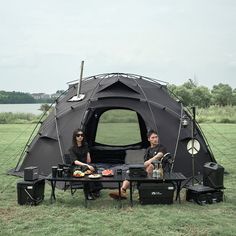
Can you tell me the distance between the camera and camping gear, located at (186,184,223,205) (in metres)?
6.11

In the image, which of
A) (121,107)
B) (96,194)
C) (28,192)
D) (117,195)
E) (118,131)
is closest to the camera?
(28,192)

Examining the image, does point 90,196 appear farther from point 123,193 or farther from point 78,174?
point 78,174

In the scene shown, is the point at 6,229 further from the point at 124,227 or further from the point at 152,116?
the point at 152,116

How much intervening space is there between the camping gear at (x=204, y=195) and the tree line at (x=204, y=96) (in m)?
32.5

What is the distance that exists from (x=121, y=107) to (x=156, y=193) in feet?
8.43

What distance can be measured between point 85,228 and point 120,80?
403cm

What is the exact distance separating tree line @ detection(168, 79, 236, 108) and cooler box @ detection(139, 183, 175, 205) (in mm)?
32825

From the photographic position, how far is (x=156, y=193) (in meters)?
5.99

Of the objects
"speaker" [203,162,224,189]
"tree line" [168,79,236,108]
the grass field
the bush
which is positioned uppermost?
"tree line" [168,79,236,108]

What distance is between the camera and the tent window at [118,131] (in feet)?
31.6

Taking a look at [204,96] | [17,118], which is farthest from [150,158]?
[204,96]

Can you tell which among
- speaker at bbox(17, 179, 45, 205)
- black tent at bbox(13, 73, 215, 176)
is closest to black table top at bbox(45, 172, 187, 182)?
speaker at bbox(17, 179, 45, 205)

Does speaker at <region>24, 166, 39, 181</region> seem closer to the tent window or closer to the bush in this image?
the tent window

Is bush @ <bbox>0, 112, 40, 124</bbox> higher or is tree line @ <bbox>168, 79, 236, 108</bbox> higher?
tree line @ <bbox>168, 79, 236, 108</bbox>
